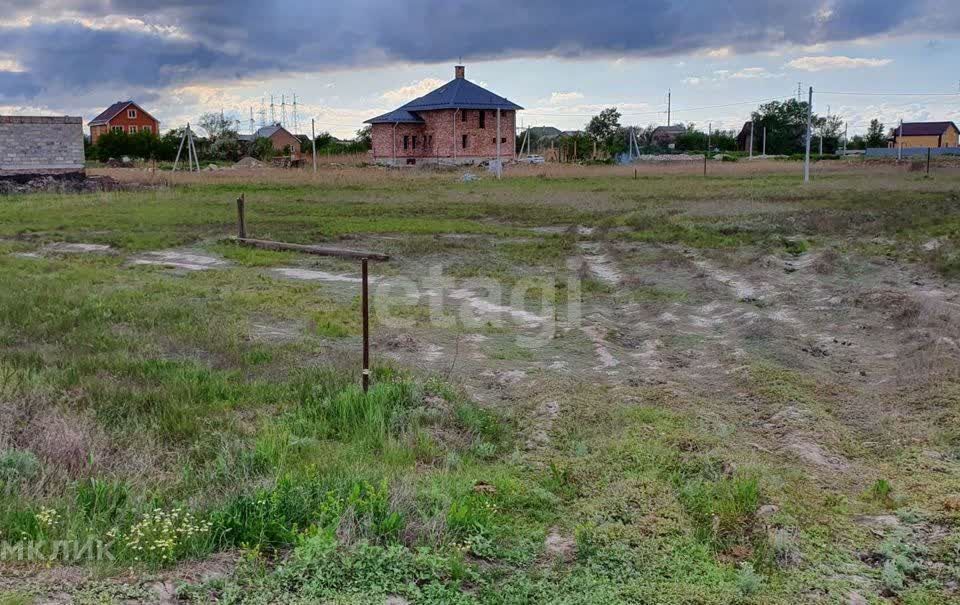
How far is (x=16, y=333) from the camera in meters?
8.71

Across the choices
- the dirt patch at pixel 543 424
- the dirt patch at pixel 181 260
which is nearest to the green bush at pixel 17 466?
the dirt patch at pixel 543 424

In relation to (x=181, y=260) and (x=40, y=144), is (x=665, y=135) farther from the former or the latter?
(x=181, y=260)

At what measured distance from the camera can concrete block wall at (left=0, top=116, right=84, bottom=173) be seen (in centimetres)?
3525

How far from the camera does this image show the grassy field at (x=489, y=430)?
388 cm

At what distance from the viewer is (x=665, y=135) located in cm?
8219

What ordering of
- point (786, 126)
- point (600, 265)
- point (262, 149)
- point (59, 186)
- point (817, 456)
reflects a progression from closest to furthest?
point (817, 456) → point (600, 265) → point (59, 186) → point (262, 149) → point (786, 126)

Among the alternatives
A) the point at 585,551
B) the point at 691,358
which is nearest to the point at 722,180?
the point at 691,358

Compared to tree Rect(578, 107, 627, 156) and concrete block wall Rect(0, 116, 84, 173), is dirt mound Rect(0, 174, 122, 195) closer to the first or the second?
concrete block wall Rect(0, 116, 84, 173)

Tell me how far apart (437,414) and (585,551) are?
2236 millimetres

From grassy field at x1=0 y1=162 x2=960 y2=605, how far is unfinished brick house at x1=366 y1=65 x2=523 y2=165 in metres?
38.4

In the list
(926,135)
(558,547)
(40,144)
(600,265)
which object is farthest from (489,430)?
(926,135)

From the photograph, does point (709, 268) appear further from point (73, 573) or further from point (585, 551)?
point (73, 573)

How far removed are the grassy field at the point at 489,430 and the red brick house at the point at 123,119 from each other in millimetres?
70241

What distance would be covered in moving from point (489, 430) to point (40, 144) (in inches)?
1432
